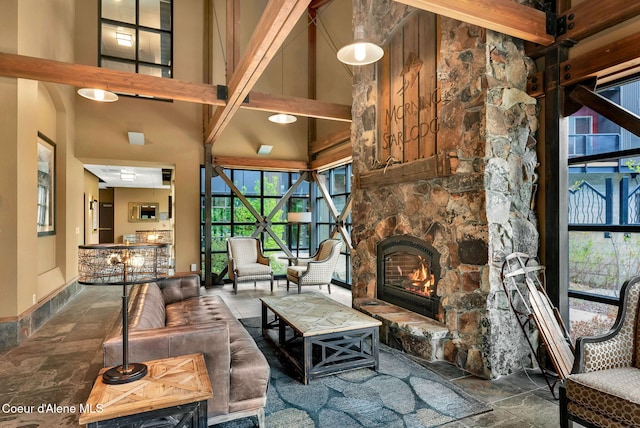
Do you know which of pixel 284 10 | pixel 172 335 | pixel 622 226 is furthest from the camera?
pixel 622 226

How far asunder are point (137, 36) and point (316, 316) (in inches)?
284

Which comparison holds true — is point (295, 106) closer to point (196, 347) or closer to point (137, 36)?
point (196, 347)

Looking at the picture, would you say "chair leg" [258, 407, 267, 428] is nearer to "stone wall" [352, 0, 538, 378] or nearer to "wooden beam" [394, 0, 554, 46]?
"stone wall" [352, 0, 538, 378]

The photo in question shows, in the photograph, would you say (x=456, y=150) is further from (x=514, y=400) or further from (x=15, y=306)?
(x=15, y=306)

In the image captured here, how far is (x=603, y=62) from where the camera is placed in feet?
8.57

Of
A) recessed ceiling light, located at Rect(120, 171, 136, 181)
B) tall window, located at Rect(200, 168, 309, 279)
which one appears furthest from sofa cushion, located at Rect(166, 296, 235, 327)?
recessed ceiling light, located at Rect(120, 171, 136, 181)

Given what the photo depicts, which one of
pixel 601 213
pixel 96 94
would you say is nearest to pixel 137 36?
pixel 96 94

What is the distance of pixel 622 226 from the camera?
8.96 ft

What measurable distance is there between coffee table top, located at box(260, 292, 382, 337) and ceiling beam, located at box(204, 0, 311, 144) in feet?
7.86

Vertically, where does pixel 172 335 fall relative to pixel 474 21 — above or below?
below

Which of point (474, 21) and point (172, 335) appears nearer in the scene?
point (172, 335)

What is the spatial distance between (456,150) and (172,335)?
2.77m

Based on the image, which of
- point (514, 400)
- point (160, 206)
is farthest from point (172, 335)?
point (160, 206)

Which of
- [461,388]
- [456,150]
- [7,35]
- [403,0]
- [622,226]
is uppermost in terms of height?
[7,35]
